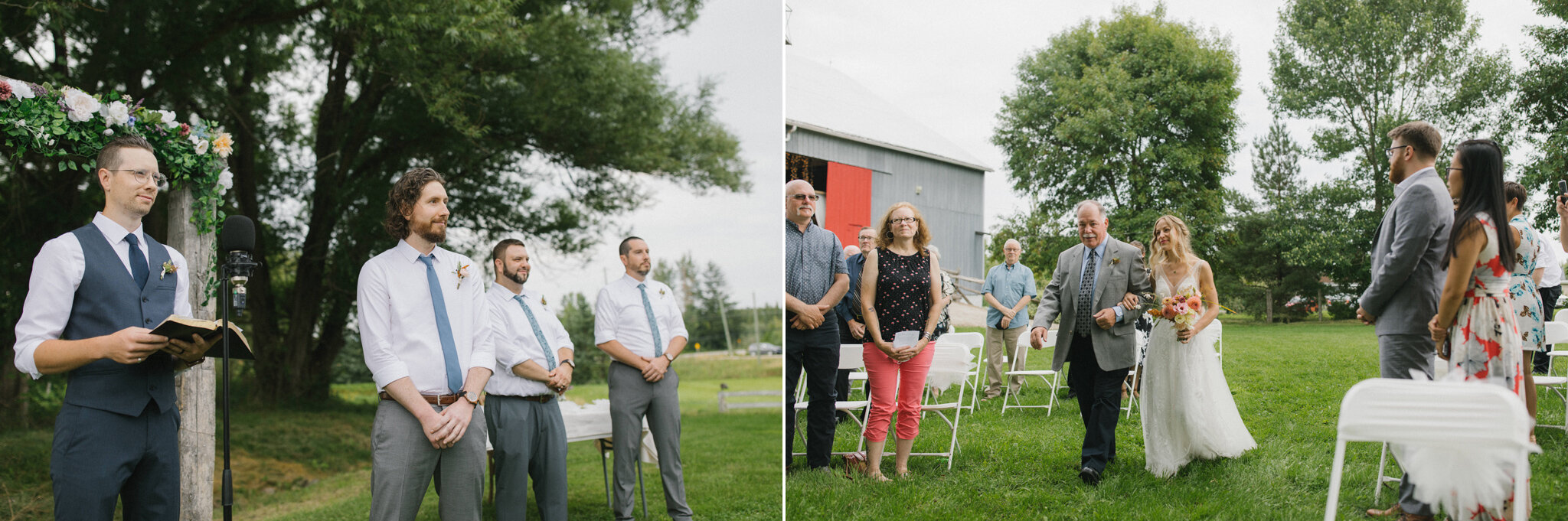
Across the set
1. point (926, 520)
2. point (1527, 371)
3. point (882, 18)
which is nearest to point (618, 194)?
point (882, 18)

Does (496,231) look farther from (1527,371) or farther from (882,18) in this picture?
(1527,371)

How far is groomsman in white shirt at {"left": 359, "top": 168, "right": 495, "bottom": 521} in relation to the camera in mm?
2484

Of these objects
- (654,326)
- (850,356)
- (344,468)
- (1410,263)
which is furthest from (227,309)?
(344,468)

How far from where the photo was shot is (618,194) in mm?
10109

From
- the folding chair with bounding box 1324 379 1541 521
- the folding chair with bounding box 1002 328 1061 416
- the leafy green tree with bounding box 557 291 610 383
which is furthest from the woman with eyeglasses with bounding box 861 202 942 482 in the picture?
the leafy green tree with bounding box 557 291 610 383

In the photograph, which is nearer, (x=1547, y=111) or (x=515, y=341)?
(x=1547, y=111)

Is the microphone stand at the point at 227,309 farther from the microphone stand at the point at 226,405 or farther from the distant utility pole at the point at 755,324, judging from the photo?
the distant utility pole at the point at 755,324

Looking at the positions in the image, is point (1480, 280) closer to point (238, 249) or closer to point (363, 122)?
point (238, 249)

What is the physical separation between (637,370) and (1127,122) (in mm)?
2699

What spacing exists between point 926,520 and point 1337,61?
2.63 metres

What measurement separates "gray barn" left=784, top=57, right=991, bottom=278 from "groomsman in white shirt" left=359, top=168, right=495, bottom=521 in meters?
2.11

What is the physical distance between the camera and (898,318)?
4.01m

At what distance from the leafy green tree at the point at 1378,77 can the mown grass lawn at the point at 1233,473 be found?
54 cm

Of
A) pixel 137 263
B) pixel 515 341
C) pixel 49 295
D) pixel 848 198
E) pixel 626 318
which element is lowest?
pixel 515 341
